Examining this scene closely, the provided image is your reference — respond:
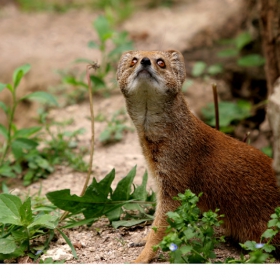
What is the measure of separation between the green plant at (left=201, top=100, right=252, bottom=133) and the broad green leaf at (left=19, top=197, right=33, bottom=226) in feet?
9.78

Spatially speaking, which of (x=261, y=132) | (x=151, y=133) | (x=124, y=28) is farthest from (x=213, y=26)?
(x=151, y=133)

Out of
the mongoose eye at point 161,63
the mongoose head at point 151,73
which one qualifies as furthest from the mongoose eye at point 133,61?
the mongoose eye at point 161,63

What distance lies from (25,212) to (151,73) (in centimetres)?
125

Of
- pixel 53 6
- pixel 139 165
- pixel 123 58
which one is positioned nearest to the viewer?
pixel 123 58

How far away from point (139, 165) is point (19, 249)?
5.73 feet

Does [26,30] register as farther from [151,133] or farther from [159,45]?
[151,133]

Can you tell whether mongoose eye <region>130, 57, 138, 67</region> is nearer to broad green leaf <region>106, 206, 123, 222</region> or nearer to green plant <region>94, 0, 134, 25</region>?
broad green leaf <region>106, 206, 123, 222</region>

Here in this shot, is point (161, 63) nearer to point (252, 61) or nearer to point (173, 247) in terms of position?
point (173, 247)

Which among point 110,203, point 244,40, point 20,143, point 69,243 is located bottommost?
point 69,243

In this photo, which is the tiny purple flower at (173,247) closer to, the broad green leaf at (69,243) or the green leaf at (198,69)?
the broad green leaf at (69,243)

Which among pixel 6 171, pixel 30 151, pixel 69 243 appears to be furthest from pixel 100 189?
pixel 30 151

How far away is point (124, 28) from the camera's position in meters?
8.52

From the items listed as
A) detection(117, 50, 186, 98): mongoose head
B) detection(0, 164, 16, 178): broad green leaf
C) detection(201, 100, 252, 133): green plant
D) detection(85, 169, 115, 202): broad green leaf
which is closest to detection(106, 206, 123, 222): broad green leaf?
detection(85, 169, 115, 202): broad green leaf

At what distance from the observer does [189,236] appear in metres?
2.68
